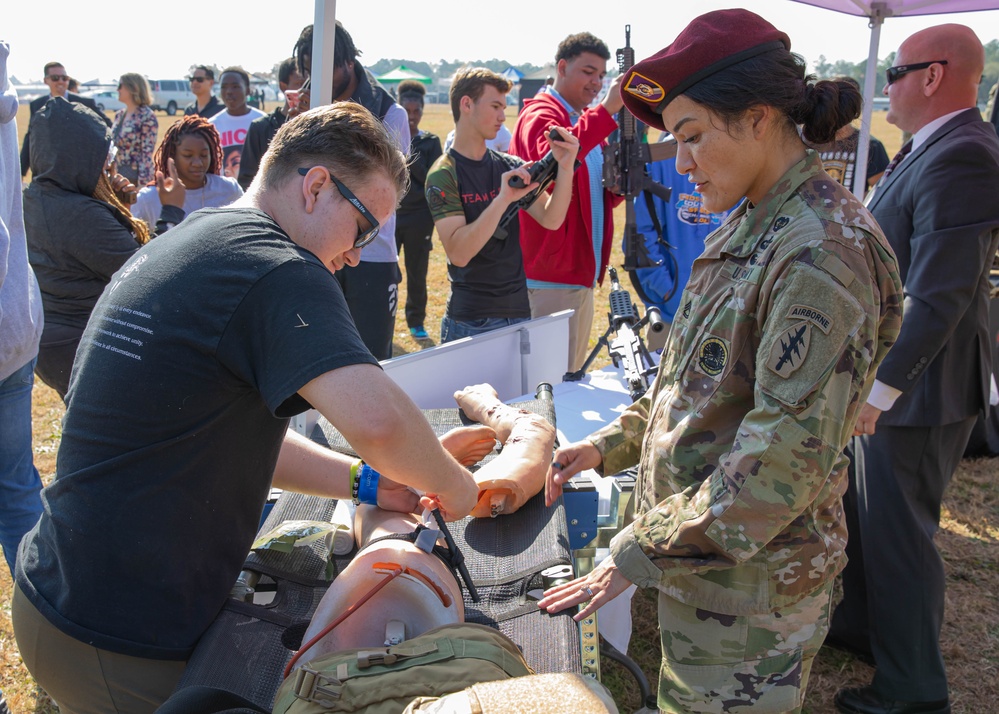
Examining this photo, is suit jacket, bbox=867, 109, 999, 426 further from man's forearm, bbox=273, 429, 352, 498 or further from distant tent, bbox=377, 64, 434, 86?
distant tent, bbox=377, 64, 434, 86

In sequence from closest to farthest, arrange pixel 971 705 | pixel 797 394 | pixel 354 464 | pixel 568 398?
pixel 797 394 → pixel 354 464 → pixel 971 705 → pixel 568 398

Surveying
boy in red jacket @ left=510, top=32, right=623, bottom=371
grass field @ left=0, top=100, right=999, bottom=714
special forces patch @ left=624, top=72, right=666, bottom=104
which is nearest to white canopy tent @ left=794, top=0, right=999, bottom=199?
boy in red jacket @ left=510, top=32, right=623, bottom=371

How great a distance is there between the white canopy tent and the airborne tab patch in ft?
9.06

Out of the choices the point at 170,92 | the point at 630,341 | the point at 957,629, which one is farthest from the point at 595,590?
the point at 170,92

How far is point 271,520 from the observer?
7.40 feet

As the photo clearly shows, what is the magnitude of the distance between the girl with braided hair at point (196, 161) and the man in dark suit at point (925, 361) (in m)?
3.06

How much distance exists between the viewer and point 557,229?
400cm

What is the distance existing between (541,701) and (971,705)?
2352 millimetres

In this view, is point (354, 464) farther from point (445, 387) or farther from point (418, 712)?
point (445, 387)

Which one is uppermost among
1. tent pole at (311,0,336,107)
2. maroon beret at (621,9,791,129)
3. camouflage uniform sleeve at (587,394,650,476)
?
tent pole at (311,0,336,107)

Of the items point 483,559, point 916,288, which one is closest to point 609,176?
point 916,288

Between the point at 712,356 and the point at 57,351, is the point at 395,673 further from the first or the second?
the point at 57,351

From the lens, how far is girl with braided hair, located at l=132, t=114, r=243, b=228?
3891mm

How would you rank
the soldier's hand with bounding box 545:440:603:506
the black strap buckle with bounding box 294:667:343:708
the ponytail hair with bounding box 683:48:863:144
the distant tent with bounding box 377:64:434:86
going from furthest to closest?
the distant tent with bounding box 377:64:434:86, the soldier's hand with bounding box 545:440:603:506, the ponytail hair with bounding box 683:48:863:144, the black strap buckle with bounding box 294:667:343:708
